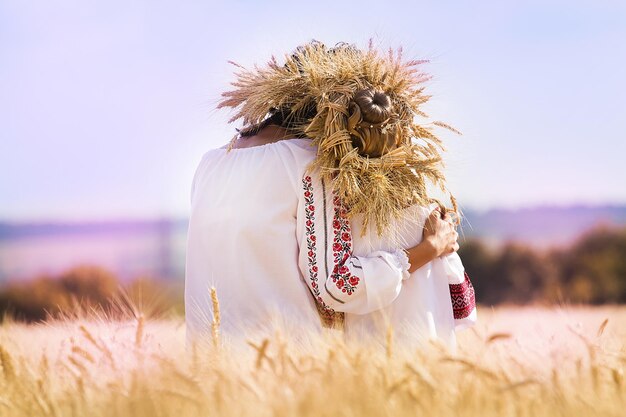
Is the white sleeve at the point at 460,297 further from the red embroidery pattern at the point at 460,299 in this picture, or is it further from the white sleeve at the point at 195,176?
the white sleeve at the point at 195,176

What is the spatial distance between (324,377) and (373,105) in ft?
4.51

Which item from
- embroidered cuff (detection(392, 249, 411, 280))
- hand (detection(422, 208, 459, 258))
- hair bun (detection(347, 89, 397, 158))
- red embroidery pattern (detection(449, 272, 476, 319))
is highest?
hair bun (detection(347, 89, 397, 158))

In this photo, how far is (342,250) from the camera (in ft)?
10.2

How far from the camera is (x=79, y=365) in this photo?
2414mm

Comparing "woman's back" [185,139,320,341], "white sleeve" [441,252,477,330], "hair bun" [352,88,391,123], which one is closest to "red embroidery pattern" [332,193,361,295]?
"woman's back" [185,139,320,341]

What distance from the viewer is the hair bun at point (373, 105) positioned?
314cm

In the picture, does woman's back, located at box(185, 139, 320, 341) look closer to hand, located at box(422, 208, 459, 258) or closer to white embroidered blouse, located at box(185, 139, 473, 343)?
white embroidered blouse, located at box(185, 139, 473, 343)

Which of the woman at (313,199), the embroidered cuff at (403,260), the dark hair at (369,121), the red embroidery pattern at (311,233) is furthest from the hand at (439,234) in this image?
the red embroidery pattern at (311,233)

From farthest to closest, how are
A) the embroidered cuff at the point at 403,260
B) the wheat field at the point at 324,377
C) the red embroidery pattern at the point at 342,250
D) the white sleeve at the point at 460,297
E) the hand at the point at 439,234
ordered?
the white sleeve at the point at 460,297 → the hand at the point at 439,234 → the embroidered cuff at the point at 403,260 → the red embroidery pattern at the point at 342,250 → the wheat field at the point at 324,377

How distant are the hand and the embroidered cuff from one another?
0.13m

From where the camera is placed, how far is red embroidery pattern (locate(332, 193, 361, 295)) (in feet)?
10.0

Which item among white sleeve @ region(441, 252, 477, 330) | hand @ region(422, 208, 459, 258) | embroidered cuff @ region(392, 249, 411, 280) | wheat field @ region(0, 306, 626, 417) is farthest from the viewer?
white sleeve @ region(441, 252, 477, 330)

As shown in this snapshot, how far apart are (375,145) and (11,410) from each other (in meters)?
1.61

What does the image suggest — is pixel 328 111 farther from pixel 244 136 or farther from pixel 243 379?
pixel 243 379
